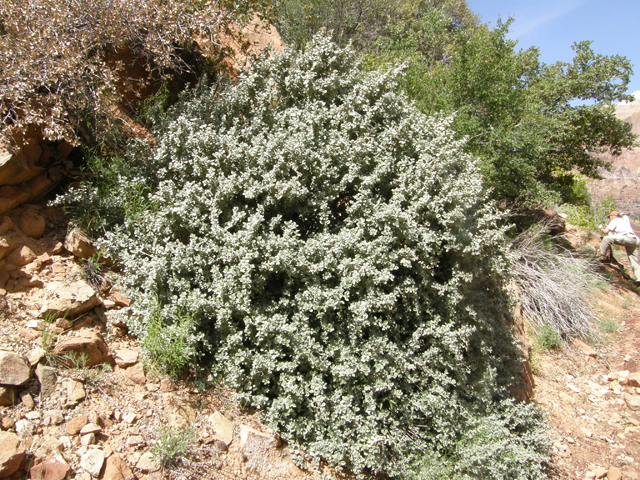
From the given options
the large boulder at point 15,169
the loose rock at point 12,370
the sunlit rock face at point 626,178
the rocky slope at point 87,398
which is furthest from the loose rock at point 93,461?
the sunlit rock face at point 626,178

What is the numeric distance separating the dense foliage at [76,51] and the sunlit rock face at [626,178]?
26.3 m

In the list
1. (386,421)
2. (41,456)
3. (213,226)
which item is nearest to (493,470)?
(386,421)

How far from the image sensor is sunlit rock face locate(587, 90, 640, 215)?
965 inches

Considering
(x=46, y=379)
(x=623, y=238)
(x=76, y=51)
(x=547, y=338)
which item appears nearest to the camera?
(x=46, y=379)

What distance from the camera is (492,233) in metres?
3.80

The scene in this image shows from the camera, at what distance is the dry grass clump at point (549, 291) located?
22.1 ft

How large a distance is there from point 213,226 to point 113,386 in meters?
1.32

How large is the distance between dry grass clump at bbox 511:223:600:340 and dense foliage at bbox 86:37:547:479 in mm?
3079

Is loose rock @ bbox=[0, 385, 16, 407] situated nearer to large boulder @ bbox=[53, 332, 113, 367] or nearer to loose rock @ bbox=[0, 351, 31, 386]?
loose rock @ bbox=[0, 351, 31, 386]

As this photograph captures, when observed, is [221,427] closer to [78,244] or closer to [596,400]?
[78,244]

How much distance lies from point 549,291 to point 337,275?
520cm

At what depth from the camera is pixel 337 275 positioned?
3268 mm

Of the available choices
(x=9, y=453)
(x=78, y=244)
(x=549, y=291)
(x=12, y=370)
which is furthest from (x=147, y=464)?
(x=549, y=291)

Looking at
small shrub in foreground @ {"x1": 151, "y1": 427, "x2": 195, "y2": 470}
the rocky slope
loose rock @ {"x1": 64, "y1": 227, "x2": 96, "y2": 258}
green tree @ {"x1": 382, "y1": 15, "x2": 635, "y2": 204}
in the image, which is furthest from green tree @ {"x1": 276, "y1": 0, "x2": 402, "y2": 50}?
small shrub in foreground @ {"x1": 151, "y1": 427, "x2": 195, "y2": 470}
